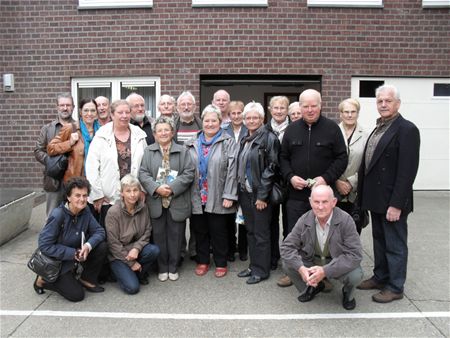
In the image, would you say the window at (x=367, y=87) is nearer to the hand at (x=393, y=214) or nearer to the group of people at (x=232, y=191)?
the group of people at (x=232, y=191)

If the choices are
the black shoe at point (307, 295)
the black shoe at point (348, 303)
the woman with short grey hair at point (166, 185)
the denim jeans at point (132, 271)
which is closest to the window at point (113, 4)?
the woman with short grey hair at point (166, 185)

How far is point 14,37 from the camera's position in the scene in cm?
842

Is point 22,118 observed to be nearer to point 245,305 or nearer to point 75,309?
point 75,309

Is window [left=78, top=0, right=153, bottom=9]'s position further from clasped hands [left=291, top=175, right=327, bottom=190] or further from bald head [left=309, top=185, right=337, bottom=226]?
bald head [left=309, top=185, right=337, bottom=226]

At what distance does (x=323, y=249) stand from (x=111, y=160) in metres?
2.24

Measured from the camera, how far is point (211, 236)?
4.64 m

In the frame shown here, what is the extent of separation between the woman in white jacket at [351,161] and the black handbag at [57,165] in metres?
2.81

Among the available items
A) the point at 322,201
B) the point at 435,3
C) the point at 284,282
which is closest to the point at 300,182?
the point at 322,201

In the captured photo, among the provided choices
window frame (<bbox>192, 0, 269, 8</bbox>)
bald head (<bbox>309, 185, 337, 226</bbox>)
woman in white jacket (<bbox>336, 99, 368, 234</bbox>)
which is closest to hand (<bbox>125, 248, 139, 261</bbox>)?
bald head (<bbox>309, 185, 337, 226</bbox>)

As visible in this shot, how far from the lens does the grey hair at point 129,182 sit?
13.5 ft

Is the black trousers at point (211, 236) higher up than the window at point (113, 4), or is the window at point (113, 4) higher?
the window at point (113, 4)

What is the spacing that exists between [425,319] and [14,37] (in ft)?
28.0

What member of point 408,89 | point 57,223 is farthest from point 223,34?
point 57,223

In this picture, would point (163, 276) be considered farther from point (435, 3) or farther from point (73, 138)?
point (435, 3)
